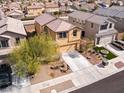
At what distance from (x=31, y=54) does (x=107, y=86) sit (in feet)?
39.4

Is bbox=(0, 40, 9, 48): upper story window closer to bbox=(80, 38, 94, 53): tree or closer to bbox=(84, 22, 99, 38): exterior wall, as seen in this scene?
bbox=(80, 38, 94, 53): tree

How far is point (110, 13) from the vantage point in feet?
136

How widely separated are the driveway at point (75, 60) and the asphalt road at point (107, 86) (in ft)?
15.1

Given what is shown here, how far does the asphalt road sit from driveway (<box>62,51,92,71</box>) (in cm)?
459

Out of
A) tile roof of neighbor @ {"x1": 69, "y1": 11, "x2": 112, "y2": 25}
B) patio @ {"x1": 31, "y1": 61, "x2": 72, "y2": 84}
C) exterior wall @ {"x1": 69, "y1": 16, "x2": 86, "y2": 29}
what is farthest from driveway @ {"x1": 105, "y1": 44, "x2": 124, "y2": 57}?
patio @ {"x1": 31, "y1": 61, "x2": 72, "y2": 84}

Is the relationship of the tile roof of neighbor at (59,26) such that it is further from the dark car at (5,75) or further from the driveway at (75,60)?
the dark car at (5,75)

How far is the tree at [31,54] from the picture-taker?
22178 millimetres

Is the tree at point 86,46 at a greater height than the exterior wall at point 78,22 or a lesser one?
lesser

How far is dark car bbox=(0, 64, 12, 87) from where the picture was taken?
72.4 ft

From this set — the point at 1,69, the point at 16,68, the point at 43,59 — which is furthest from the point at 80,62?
the point at 1,69

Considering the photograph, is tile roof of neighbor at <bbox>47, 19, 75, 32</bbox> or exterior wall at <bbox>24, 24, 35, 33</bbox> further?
exterior wall at <bbox>24, 24, 35, 33</bbox>

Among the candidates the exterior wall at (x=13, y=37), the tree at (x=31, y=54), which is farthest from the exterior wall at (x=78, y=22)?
the exterior wall at (x=13, y=37)

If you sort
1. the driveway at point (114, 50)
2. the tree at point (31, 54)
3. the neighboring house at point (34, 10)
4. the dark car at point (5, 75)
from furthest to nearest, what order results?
the neighboring house at point (34, 10) → the driveway at point (114, 50) → the tree at point (31, 54) → the dark car at point (5, 75)

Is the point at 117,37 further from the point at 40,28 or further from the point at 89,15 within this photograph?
the point at 40,28
